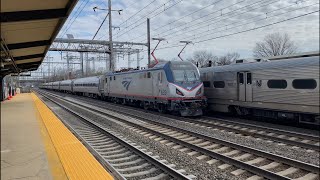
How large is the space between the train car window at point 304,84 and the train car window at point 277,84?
0.50 meters

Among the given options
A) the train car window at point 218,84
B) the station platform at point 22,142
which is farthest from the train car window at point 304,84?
the station platform at point 22,142

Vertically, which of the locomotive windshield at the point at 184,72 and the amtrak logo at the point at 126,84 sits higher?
the locomotive windshield at the point at 184,72

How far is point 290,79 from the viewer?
12578 mm

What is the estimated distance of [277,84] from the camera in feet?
43.5

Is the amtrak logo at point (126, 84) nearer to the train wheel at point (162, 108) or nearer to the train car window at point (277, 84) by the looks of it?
the train wheel at point (162, 108)

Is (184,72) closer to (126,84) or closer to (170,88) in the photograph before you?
(170,88)

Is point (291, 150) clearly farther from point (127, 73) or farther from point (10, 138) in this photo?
point (127, 73)

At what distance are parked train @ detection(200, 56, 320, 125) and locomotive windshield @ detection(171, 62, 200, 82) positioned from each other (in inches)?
47.5

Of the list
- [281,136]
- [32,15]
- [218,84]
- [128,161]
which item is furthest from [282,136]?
[32,15]

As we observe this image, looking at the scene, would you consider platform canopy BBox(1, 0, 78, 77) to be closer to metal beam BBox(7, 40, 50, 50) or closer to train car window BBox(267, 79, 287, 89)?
metal beam BBox(7, 40, 50, 50)

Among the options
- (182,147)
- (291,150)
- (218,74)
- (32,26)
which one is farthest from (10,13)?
(218,74)

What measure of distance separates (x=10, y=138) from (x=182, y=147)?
8177 millimetres

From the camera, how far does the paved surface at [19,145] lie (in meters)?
1.76

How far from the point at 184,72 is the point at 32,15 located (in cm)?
1141
